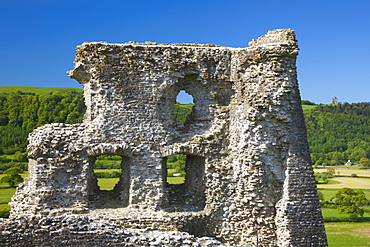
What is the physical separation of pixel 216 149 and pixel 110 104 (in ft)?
10.7

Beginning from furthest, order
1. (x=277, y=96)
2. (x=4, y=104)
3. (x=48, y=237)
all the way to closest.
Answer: (x=4, y=104), (x=277, y=96), (x=48, y=237)

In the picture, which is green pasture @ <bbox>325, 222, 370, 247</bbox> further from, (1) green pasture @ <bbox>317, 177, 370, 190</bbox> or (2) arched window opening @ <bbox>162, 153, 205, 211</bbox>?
(2) arched window opening @ <bbox>162, 153, 205, 211</bbox>

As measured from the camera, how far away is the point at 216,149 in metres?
13.9

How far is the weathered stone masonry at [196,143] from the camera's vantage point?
42.6ft

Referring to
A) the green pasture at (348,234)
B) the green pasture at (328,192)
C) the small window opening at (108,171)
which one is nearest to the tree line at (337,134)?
the green pasture at (328,192)

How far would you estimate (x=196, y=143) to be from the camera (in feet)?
45.4

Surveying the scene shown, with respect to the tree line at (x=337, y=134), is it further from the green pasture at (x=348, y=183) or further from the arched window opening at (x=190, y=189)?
the arched window opening at (x=190, y=189)

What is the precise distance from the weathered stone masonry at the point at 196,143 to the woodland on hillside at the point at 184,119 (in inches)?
769

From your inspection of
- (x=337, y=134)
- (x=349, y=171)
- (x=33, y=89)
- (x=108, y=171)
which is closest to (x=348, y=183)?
(x=349, y=171)

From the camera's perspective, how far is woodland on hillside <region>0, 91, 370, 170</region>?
37719 millimetres

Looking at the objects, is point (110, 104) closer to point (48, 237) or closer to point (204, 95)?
point (204, 95)

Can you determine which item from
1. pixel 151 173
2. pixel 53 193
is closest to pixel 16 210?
pixel 53 193

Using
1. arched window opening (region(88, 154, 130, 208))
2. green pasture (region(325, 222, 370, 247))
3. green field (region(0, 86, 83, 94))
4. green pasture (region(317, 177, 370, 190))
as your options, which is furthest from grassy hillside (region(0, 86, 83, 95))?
arched window opening (region(88, 154, 130, 208))

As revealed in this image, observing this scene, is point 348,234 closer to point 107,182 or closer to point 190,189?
point 107,182
